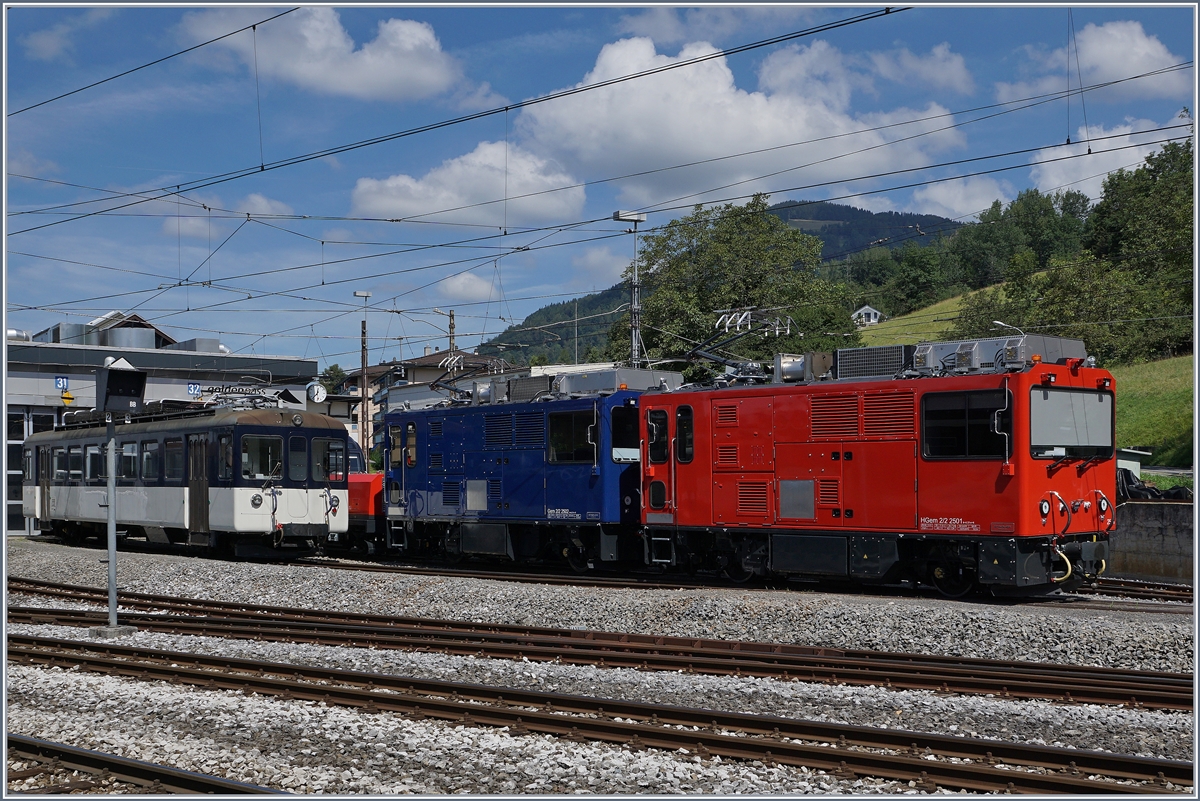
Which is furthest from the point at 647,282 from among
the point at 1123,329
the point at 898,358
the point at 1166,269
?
the point at 898,358

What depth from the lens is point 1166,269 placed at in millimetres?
60594

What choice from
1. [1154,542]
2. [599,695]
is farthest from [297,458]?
[1154,542]

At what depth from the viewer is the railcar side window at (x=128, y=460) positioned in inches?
1024

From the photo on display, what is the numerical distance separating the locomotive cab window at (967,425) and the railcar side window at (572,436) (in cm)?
686

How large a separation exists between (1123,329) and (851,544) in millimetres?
43209

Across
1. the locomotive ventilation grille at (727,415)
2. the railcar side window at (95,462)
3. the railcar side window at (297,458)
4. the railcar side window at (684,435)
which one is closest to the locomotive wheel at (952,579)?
the locomotive ventilation grille at (727,415)

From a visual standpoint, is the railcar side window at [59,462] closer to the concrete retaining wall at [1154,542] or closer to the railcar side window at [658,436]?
the railcar side window at [658,436]

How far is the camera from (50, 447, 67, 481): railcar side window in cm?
2988

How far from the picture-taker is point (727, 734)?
830 centimetres

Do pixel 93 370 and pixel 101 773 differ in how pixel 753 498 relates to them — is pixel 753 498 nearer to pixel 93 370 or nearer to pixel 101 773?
pixel 101 773

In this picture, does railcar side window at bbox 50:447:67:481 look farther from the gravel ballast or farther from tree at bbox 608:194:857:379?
tree at bbox 608:194:857:379

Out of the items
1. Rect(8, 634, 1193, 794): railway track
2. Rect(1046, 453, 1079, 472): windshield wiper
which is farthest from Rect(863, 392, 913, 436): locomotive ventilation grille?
→ Rect(8, 634, 1193, 794): railway track

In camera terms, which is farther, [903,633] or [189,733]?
[903,633]

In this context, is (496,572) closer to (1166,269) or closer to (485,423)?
(485,423)
